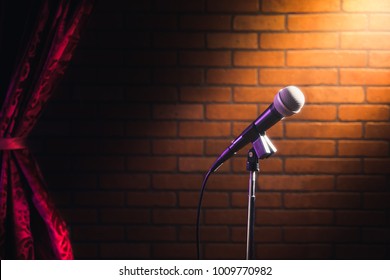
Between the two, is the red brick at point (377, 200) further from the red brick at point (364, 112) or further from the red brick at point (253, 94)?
the red brick at point (253, 94)

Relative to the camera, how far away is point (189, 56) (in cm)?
205

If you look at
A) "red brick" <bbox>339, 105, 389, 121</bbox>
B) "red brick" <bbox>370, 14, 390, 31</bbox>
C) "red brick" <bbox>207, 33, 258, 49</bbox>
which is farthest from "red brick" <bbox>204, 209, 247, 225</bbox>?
"red brick" <bbox>370, 14, 390, 31</bbox>

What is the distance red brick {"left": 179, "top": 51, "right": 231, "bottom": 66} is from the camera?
6.71 ft

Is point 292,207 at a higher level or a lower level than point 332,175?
lower

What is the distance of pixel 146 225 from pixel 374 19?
1409 mm

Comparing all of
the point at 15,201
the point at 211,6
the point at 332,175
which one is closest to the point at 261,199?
the point at 332,175

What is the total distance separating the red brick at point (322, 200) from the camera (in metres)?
2.05

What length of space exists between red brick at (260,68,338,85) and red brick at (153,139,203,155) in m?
0.44

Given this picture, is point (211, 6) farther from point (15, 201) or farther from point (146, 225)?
point (15, 201)

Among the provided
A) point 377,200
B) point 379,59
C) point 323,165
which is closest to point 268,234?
point 323,165

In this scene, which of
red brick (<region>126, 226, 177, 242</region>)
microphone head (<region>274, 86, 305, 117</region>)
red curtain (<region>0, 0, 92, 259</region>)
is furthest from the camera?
red brick (<region>126, 226, 177, 242</region>)

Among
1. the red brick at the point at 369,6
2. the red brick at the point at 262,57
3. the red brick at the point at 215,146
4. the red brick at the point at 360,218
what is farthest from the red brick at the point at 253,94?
the red brick at the point at 360,218

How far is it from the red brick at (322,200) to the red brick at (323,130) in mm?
272

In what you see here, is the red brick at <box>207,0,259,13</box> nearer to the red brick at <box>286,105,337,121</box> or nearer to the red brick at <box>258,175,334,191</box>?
the red brick at <box>286,105,337,121</box>
